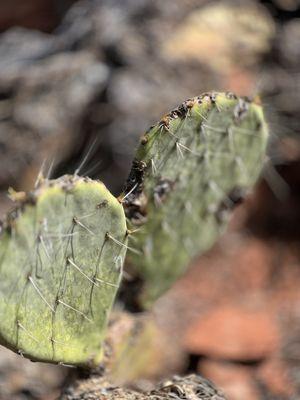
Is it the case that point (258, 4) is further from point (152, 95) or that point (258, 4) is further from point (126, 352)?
point (126, 352)

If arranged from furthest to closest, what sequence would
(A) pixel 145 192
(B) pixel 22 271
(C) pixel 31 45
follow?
(C) pixel 31 45 < (A) pixel 145 192 < (B) pixel 22 271

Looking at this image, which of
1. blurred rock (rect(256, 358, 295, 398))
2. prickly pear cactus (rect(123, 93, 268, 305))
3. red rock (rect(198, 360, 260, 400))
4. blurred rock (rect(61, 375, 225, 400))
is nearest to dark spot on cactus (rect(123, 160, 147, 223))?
prickly pear cactus (rect(123, 93, 268, 305))

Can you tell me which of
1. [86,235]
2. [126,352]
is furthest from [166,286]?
[86,235]

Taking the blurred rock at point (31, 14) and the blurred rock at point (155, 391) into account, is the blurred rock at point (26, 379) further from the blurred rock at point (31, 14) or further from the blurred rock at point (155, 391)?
the blurred rock at point (31, 14)

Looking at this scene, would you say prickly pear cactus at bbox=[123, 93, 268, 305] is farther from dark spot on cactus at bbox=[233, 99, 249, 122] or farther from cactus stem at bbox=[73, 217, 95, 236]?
cactus stem at bbox=[73, 217, 95, 236]

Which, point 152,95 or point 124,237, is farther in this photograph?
point 152,95

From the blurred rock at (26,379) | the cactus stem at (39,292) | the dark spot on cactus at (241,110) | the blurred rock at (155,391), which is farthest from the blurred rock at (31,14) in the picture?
the cactus stem at (39,292)

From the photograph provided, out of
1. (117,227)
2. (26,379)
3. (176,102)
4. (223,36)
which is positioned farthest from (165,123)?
(223,36)
